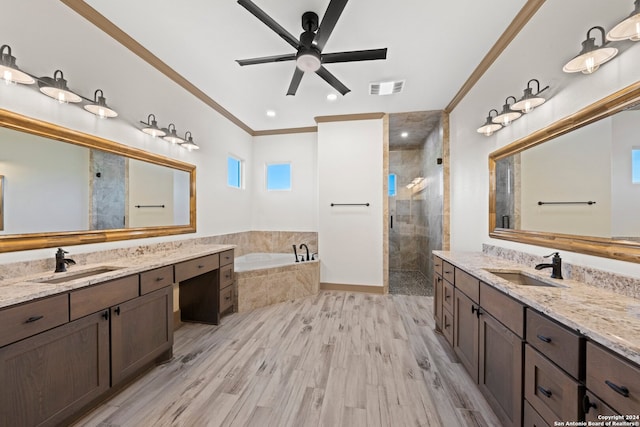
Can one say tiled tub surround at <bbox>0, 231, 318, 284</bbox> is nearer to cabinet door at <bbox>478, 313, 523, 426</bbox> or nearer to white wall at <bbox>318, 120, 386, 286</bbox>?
white wall at <bbox>318, 120, 386, 286</bbox>

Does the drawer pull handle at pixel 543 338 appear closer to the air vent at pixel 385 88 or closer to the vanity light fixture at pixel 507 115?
the vanity light fixture at pixel 507 115

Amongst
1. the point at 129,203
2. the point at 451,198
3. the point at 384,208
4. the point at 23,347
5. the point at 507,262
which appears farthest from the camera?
the point at 384,208

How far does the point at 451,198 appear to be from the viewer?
3746 millimetres

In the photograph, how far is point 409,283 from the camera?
4715 millimetres

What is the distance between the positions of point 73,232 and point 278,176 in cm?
331

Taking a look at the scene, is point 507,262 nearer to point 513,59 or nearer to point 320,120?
point 513,59

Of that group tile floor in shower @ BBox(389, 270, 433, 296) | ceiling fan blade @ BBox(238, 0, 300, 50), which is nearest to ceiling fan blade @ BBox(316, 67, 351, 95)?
ceiling fan blade @ BBox(238, 0, 300, 50)

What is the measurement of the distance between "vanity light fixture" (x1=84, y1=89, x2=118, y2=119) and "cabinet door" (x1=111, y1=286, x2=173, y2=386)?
1.51 meters

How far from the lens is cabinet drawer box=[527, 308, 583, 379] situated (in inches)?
36.9

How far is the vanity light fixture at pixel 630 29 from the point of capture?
3.65ft

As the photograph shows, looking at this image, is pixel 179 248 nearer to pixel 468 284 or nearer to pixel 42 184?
pixel 42 184

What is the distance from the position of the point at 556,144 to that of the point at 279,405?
260 centimetres

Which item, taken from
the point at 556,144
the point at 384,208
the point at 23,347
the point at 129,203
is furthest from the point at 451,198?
the point at 23,347

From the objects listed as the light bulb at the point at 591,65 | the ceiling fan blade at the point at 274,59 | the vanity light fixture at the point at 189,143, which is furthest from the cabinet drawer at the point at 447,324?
the vanity light fixture at the point at 189,143
